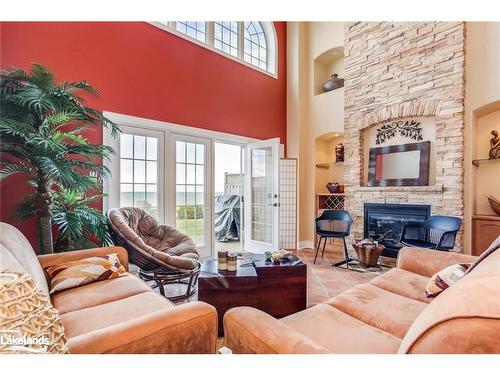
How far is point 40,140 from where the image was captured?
1967 millimetres

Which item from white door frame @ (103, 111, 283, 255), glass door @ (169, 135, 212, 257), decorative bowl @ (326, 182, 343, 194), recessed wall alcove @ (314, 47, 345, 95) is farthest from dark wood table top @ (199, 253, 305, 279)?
recessed wall alcove @ (314, 47, 345, 95)

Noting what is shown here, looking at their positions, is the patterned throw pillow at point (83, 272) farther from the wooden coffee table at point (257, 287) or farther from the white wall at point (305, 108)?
the white wall at point (305, 108)

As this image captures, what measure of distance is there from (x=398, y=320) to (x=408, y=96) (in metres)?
3.85

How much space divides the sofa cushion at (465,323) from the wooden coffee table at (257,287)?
1.44 metres

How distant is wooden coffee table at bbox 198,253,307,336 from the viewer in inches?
80.4

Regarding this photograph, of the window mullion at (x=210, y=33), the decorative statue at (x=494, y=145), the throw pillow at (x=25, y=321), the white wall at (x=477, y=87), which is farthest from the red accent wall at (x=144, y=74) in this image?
the decorative statue at (x=494, y=145)

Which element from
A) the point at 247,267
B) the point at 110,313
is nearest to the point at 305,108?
the point at 247,267

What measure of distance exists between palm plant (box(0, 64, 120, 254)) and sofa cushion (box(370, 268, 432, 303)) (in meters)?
2.42

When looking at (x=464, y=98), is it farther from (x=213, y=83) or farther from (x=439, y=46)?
(x=213, y=83)

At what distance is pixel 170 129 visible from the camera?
12.8 feet

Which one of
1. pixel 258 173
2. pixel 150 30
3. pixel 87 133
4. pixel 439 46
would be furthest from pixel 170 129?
pixel 439 46

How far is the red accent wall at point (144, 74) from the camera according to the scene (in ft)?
9.23

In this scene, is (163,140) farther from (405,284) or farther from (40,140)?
(405,284)

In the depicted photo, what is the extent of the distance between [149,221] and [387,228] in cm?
366
